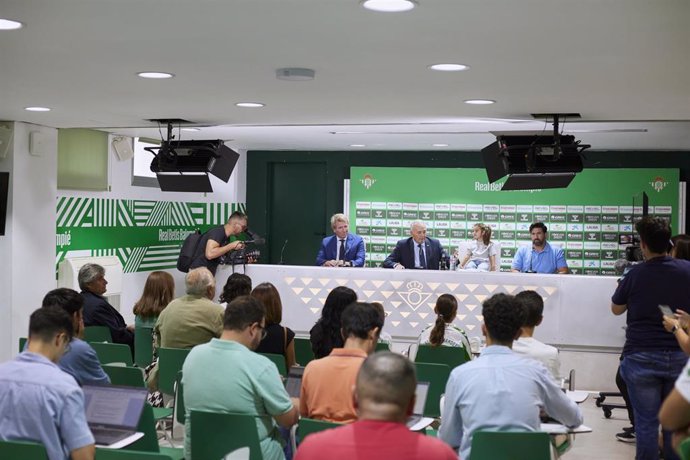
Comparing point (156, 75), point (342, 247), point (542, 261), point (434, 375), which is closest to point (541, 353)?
point (434, 375)

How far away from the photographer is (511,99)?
21.4 feet

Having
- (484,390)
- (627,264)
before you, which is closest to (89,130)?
(627,264)

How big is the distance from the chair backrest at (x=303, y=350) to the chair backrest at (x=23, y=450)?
3.27 metres

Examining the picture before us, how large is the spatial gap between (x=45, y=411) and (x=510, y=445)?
179cm

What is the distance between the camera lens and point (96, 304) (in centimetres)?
654

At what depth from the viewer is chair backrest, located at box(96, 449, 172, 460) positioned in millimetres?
3020

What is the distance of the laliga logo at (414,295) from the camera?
905cm

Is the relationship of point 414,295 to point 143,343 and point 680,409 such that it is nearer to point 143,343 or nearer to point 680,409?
point 143,343

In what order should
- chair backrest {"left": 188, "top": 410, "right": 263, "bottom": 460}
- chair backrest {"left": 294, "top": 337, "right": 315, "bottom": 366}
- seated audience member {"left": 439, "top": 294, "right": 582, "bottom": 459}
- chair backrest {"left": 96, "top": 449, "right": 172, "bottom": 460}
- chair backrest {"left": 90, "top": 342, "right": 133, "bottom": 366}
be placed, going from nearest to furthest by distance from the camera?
1. chair backrest {"left": 96, "top": 449, "right": 172, "bottom": 460}
2. seated audience member {"left": 439, "top": 294, "right": 582, "bottom": 459}
3. chair backrest {"left": 188, "top": 410, "right": 263, "bottom": 460}
4. chair backrest {"left": 90, "top": 342, "right": 133, "bottom": 366}
5. chair backrest {"left": 294, "top": 337, "right": 315, "bottom": 366}

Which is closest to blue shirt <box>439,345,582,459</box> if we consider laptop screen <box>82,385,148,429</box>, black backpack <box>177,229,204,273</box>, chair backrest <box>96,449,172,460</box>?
chair backrest <box>96,449,172,460</box>

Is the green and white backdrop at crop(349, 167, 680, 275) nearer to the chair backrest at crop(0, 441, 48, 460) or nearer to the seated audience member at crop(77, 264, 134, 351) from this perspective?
the seated audience member at crop(77, 264, 134, 351)

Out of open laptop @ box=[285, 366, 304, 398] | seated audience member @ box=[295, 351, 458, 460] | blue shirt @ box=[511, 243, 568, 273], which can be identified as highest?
blue shirt @ box=[511, 243, 568, 273]

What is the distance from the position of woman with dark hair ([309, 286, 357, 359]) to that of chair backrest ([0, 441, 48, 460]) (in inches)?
89.0

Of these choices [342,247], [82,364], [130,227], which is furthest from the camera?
[130,227]
